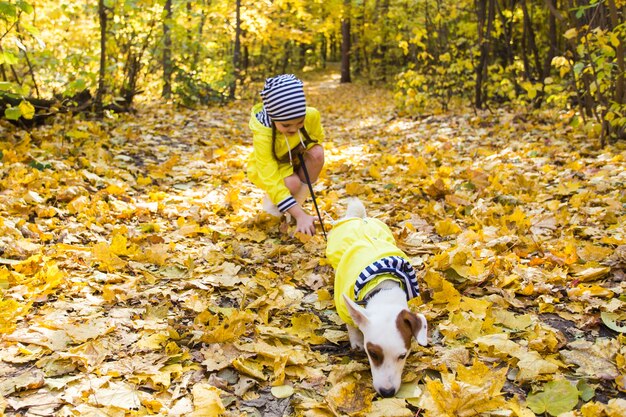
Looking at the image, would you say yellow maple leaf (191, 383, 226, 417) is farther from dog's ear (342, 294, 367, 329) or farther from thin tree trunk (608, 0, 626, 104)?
thin tree trunk (608, 0, 626, 104)

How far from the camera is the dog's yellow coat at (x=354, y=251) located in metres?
2.33

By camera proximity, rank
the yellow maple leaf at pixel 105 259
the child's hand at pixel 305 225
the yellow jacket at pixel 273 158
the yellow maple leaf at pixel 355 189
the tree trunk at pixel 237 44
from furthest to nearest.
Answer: the tree trunk at pixel 237 44 → the yellow maple leaf at pixel 355 189 → the yellow jacket at pixel 273 158 → the child's hand at pixel 305 225 → the yellow maple leaf at pixel 105 259

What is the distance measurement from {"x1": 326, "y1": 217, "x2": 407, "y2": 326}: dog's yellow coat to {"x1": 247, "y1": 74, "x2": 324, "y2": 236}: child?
0.92 m

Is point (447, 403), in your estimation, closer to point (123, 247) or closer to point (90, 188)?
point (123, 247)

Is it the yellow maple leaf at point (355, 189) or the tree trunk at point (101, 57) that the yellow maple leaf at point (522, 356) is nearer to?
the yellow maple leaf at point (355, 189)

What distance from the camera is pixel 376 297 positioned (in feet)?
7.23

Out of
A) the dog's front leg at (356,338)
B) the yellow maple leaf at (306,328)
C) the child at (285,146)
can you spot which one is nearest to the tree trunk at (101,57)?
the child at (285,146)

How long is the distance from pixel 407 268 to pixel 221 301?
→ 1.11m

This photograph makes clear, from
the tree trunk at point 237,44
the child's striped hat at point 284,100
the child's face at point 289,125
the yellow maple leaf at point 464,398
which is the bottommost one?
the yellow maple leaf at point 464,398

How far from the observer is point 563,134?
6176mm

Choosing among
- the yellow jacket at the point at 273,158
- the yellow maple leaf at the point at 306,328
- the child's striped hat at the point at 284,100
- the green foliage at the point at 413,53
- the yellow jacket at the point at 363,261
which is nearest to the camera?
the yellow jacket at the point at 363,261

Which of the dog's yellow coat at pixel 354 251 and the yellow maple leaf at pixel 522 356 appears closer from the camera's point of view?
the yellow maple leaf at pixel 522 356

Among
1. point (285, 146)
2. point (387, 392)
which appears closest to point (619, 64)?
point (285, 146)

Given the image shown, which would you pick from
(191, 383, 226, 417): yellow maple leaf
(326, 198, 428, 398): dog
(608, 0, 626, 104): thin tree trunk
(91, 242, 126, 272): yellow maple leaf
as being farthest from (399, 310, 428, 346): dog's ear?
(608, 0, 626, 104): thin tree trunk
